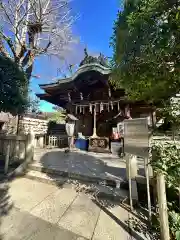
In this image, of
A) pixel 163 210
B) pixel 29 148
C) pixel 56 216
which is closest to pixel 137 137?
pixel 163 210

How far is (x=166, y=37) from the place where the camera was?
204 cm

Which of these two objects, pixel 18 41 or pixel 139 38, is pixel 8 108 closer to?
pixel 139 38

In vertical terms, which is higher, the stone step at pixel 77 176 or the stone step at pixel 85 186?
the stone step at pixel 77 176

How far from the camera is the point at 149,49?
95.0 inches

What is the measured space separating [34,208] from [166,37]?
3814 millimetres

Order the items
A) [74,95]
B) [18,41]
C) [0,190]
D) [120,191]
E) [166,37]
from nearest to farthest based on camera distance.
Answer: [166,37] → [120,191] → [0,190] → [18,41] → [74,95]

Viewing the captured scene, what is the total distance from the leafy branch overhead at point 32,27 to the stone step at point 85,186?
7948 mm

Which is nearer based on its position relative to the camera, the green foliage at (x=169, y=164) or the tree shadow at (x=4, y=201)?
the green foliage at (x=169, y=164)

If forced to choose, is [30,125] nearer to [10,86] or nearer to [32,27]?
[10,86]

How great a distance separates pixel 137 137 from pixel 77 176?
2.29 m

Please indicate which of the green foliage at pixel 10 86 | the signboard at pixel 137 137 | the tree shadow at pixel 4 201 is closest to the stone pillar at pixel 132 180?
the signboard at pixel 137 137

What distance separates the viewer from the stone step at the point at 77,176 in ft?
12.3

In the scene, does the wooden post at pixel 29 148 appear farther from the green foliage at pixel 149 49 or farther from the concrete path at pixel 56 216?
the green foliage at pixel 149 49

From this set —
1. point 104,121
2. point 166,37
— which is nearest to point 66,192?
point 166,37
